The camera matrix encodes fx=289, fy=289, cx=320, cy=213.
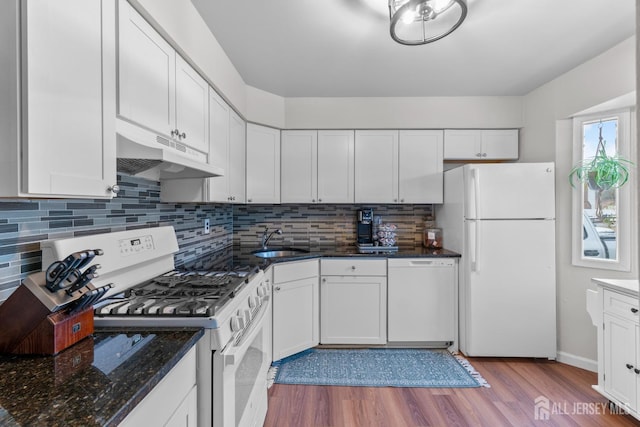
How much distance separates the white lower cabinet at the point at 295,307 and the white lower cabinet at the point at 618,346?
78.0 inches

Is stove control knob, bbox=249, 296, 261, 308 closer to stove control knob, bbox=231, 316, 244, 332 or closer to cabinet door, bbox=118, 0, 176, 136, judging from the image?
stove control knob, bbox=231, 316, 244, 332

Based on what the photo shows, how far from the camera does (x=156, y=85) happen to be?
1297mm

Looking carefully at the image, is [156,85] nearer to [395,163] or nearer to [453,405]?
[395,163]

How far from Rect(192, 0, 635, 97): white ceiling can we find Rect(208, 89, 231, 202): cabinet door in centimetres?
39

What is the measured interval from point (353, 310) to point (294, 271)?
66cm

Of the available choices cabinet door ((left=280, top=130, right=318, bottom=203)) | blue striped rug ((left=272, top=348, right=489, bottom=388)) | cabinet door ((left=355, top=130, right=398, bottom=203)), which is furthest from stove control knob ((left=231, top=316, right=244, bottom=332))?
cabinet door ((left=355, top=130, right=398, bottom=203))

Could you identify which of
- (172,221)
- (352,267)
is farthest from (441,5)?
(172,221)

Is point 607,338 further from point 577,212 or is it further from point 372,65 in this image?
point 372,65

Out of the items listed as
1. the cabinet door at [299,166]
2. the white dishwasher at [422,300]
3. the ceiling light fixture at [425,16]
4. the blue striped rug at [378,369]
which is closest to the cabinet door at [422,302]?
the white dishwasher at [422,300]

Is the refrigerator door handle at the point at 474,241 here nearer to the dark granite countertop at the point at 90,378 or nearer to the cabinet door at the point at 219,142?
the cabinet door at the point at 219,142

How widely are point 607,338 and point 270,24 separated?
289 centimetres

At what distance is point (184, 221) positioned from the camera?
207cm

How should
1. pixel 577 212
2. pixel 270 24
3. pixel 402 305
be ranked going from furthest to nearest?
1. pixel 402 305
2. pixel 577 212
3. pixel 270 24

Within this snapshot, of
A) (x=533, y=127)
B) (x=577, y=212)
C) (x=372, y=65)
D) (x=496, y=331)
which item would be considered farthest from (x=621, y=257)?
(x=372, y=65)
